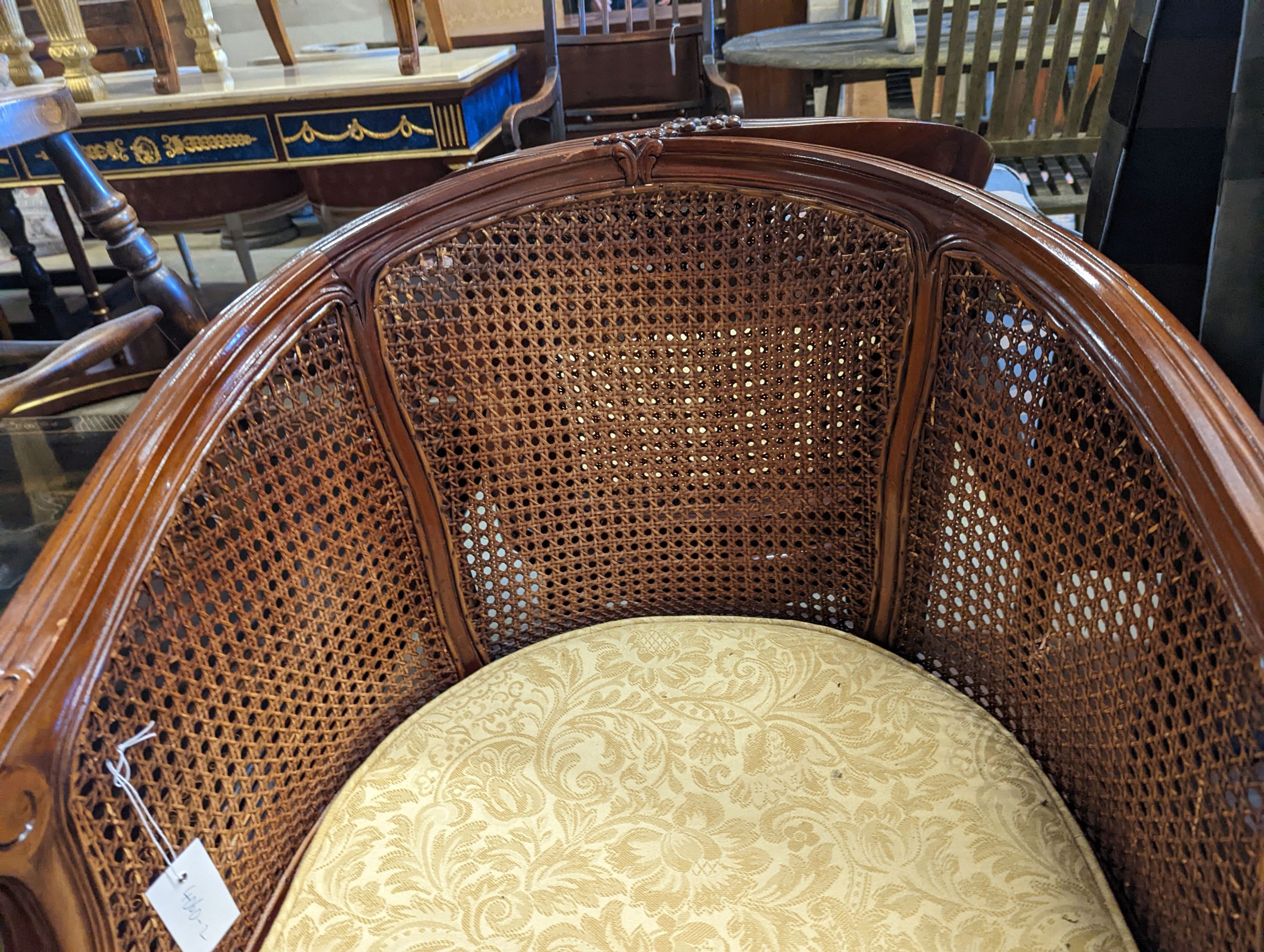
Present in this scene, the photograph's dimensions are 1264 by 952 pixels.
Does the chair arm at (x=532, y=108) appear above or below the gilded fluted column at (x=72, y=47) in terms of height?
below

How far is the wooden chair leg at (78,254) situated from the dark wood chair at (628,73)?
109 centimetres

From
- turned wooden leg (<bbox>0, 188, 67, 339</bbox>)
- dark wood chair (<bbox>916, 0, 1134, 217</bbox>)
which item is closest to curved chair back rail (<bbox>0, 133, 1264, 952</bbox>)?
dark wood chair (<bbox>916, 0, 1134, 217</bbox>)

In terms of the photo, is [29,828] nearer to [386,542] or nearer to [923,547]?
[386,542]

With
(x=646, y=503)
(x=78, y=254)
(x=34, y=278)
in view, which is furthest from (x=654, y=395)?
(x=34, y=278)

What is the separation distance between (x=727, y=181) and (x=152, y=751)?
0.55 m

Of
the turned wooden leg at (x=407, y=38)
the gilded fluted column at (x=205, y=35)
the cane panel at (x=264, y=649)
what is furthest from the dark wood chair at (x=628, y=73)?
the cane panel at (x=264, y=649)

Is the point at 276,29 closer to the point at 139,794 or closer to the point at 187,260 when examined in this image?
the point at 187,260

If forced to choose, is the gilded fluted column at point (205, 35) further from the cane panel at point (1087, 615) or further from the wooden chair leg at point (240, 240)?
the cane panel at point (1087, 615)

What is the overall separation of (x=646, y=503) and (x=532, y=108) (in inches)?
58.3

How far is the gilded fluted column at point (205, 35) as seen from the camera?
6.15ft

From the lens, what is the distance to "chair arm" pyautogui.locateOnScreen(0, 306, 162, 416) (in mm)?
927

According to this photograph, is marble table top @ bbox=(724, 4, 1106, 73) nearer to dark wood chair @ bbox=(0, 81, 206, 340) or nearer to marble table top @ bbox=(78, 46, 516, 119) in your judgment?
marble table top @ bbox=(78, 46, 516, 119)

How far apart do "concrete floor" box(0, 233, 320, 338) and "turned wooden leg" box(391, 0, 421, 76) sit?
2.77 ft

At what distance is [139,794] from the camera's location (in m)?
0.47
